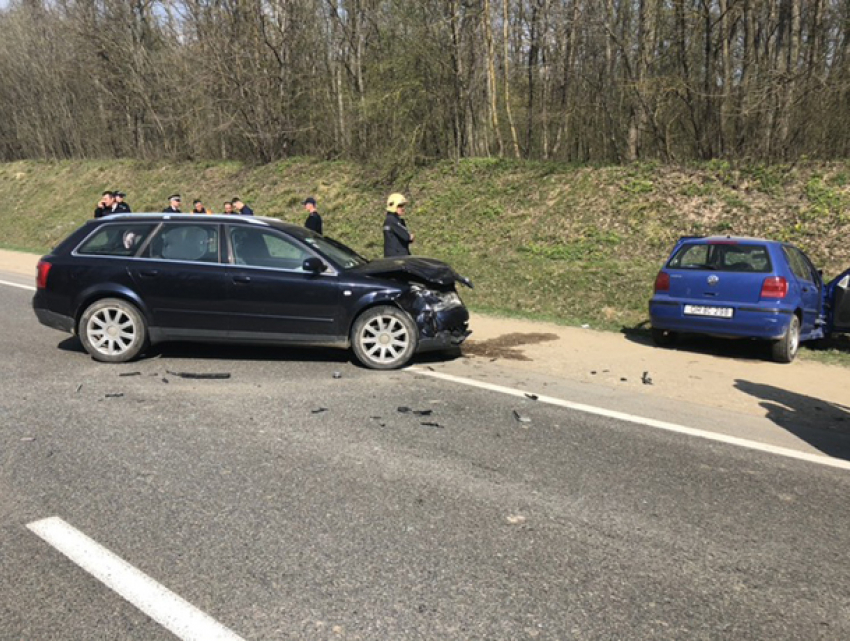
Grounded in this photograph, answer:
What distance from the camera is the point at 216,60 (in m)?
A: 25.8

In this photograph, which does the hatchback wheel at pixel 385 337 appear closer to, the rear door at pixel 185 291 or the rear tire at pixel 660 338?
the rear door at pixel 185 291

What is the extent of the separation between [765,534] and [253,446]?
3310 millimetres

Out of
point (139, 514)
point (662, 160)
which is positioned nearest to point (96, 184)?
point (662, 160)

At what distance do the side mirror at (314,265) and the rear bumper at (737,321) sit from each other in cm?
453

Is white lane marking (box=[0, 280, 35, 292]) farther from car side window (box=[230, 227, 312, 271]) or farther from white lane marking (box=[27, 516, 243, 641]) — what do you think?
white lane marking (box=[27, 516, 243, 641])

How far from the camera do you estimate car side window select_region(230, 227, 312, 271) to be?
7.29 meters

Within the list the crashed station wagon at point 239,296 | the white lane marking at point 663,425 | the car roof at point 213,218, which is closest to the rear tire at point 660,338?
the crashed station wagon at point 239,296

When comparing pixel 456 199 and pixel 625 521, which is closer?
pixel 625 521

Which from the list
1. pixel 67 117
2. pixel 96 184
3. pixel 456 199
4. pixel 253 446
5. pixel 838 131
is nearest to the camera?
pixel 253 446

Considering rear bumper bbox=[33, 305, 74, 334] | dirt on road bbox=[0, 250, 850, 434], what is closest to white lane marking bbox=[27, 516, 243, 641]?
rear bumper bbox=[33, 305, 74, 334]

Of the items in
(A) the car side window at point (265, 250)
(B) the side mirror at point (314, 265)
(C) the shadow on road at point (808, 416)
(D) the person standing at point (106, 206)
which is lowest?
(C) the shadow on road at point (808, 416)

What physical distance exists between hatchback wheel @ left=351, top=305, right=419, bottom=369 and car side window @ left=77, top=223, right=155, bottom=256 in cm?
267

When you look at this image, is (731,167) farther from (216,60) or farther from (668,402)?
(216,60)

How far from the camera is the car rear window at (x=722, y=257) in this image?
826cm
